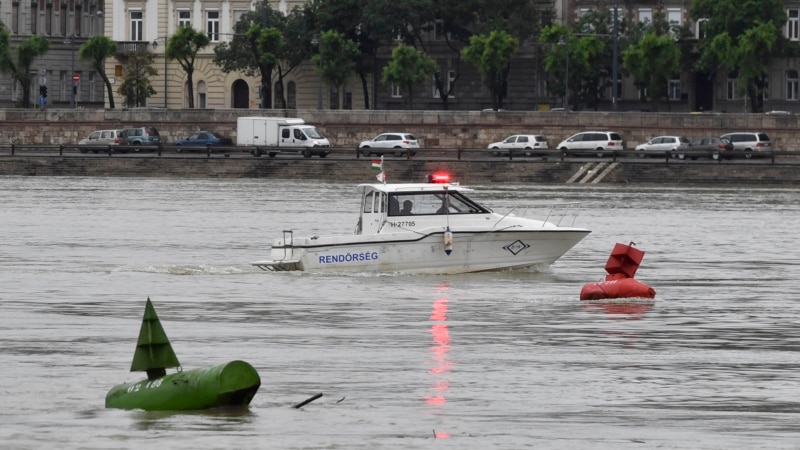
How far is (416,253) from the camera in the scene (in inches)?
1369

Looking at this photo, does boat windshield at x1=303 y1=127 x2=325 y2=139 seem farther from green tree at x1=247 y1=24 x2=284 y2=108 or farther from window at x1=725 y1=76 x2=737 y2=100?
window at x1=725 y1=76 x2=737 y2=100

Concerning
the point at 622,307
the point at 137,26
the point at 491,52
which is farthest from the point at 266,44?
the point at 622,307

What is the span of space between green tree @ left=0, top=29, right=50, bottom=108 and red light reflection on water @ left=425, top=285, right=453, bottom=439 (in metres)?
77.5

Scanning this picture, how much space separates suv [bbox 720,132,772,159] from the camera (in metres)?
86.4

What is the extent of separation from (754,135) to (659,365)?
65.5m

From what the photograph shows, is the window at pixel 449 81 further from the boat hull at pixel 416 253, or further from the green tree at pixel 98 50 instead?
the boat hull at pixel 416 253

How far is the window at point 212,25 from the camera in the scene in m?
109

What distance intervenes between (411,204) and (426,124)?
203 ft

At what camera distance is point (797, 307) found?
30953 millimetres

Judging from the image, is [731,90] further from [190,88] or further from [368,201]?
[368,201]

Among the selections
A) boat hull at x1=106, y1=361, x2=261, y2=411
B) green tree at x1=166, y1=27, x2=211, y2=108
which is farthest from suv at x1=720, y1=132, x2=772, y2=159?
boat hull at x1=106, y1=361, x2=261, y2=411

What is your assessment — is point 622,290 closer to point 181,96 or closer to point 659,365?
point 659,365

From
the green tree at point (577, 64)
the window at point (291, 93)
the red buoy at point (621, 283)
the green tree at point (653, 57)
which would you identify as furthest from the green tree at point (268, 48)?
the red buoy at point (621, 283)

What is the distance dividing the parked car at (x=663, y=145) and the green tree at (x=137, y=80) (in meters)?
29.9
